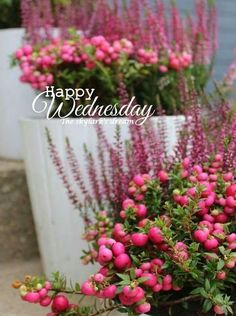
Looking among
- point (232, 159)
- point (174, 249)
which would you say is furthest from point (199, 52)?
point (174, 249)

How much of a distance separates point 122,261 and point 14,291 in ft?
2.76

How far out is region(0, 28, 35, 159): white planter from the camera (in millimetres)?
2490

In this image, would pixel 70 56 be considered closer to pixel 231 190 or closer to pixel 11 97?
pixel 11 97

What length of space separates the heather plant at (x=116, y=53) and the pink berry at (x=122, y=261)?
0.75 metres

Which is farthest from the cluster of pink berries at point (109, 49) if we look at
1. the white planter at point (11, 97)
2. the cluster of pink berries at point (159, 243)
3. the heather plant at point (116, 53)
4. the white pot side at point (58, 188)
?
the cluster of pink berries at point (159, 243)

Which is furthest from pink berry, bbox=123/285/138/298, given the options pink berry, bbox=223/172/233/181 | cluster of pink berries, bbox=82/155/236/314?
pink berry, bbox=223/172/233/181

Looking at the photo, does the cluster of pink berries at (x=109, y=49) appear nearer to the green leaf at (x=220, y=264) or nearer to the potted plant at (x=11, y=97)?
the potted plant at (x=11, y=97)

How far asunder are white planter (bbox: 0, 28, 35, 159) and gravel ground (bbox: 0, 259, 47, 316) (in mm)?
522

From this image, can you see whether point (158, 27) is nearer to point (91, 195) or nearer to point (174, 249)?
point (91, 195)

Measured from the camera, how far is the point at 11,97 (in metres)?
2.54

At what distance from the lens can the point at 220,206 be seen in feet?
4.46

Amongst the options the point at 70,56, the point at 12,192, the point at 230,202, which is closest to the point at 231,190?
the point at 230,202

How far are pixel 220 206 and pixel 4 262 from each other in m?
1.18

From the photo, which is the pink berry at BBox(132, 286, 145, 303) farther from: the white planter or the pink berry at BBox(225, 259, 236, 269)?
the white planter
